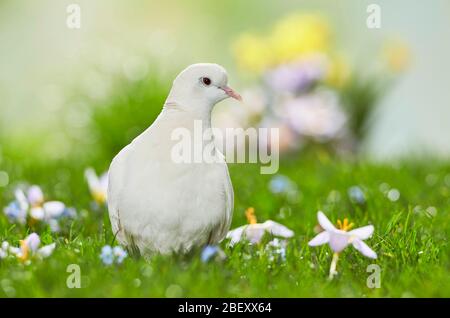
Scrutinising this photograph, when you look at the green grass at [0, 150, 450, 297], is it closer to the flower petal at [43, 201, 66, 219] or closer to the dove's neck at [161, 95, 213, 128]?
the flower petal at [43, 201, 66, 219]

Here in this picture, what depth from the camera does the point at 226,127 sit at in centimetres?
638

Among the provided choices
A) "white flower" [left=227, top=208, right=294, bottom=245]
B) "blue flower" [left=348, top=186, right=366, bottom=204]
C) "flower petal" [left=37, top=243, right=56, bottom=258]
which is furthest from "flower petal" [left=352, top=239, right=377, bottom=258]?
"blue flower" [left=348, top=186, right=366, bottom=204]

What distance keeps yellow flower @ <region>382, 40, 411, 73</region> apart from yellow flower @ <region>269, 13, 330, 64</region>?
651 mm

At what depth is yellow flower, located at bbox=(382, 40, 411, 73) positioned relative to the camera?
6.90 metres

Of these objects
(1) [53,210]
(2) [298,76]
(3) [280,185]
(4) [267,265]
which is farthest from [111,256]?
(2) [298,76]

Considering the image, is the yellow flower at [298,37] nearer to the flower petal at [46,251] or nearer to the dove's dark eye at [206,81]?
the dove's dark eye at [206,81]

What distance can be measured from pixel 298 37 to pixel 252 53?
17.9 inches

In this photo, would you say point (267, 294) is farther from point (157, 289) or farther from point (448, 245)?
point (448, 245)

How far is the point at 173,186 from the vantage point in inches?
104

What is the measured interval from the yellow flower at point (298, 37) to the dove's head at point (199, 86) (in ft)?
14.1

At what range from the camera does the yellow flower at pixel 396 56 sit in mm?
6901

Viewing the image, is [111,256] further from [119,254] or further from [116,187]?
[116,187]

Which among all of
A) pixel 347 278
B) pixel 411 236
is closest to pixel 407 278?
pixel 347 278

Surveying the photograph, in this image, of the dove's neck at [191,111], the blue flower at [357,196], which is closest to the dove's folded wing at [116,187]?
the dove's neck at [191,111]
